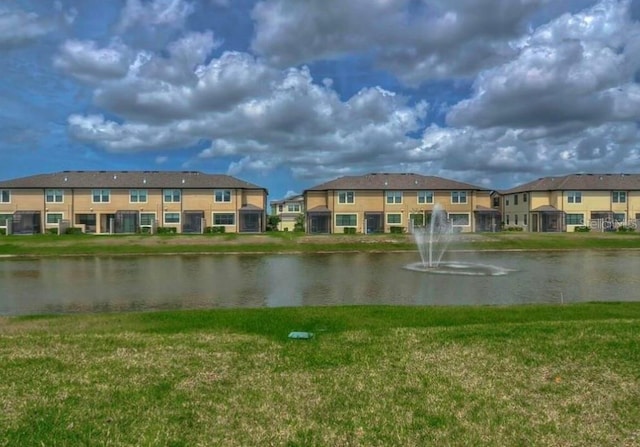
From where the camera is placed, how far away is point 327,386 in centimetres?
723

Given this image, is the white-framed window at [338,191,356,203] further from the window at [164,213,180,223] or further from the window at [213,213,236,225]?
the window at [164,213,180,223]

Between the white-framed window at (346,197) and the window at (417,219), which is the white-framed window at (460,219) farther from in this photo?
the white-framed window at (346,197)

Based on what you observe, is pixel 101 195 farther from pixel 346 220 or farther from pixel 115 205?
pixel 346 220

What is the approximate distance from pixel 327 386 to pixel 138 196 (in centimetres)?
7067

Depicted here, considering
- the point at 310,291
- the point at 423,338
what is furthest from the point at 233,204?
the point at 423,338

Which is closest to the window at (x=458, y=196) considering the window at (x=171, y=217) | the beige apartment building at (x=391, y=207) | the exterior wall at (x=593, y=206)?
the beige apartment building at (x=391, y=207)

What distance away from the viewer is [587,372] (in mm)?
7680

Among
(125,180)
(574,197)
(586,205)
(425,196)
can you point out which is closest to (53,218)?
(125,180)

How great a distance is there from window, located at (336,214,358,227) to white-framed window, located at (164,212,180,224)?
833 inches

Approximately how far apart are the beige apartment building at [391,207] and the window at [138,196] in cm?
2154

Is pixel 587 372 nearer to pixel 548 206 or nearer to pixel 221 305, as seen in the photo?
pixel 221 305

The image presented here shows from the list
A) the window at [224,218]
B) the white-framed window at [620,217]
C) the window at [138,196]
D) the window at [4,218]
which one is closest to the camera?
the window at [4,218]

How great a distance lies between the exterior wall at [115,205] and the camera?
7162cm

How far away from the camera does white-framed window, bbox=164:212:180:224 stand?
241 ft
